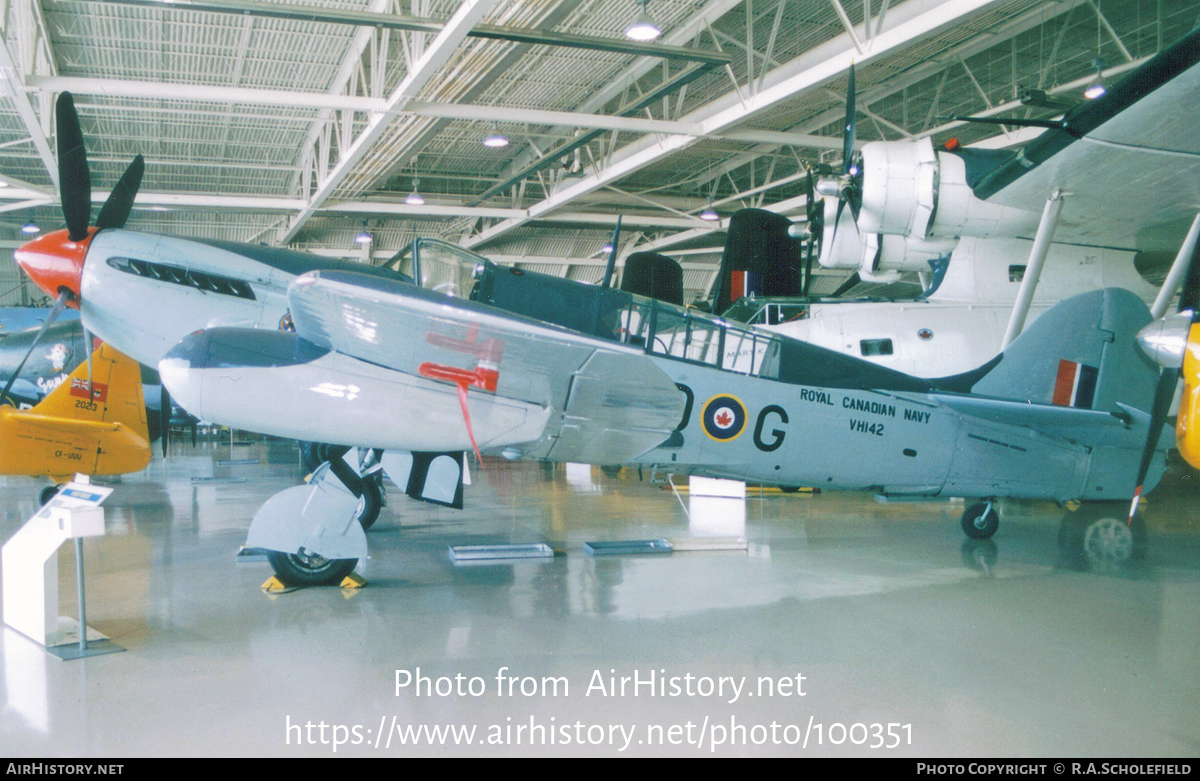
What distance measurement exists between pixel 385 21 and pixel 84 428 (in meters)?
5.76

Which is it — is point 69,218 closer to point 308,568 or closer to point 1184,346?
point 308,568

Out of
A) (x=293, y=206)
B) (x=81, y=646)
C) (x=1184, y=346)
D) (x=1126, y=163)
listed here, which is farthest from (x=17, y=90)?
(x=1184, y=346)

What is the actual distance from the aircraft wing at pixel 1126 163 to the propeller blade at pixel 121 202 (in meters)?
7.79

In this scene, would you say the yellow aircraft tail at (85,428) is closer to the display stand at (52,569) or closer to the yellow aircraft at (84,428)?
the yellow aircraft at (84,428)

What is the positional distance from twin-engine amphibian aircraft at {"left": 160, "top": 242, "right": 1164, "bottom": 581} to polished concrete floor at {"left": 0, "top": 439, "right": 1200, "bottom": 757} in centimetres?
74

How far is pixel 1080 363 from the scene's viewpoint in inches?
262

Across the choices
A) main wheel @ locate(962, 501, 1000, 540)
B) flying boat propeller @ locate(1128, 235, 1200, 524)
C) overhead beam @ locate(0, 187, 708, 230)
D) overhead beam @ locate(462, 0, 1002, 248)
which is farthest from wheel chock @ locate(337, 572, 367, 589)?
overhead beam @ locate(0, 187, 708, 230)

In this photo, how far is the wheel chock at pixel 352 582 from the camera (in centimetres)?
500

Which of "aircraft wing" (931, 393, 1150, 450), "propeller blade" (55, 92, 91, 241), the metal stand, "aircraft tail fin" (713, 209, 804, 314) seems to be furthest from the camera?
"aircraft tail fin" (713, 209, 804, 314)

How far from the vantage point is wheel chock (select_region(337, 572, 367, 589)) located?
500cm

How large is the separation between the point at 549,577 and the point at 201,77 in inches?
436

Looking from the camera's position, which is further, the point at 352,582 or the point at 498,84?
the point at 498,84

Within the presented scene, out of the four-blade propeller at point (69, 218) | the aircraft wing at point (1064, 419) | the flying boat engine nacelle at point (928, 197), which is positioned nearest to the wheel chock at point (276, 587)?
the four-blade propeller at point (69, 218)

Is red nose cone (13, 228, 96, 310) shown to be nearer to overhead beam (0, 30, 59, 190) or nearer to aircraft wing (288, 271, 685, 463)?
overhead beam (0, 30, 59, 190)
